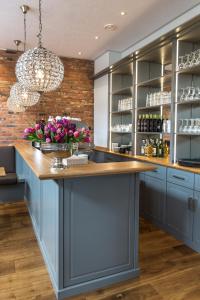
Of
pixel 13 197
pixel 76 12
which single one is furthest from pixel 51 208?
pixel 76 12

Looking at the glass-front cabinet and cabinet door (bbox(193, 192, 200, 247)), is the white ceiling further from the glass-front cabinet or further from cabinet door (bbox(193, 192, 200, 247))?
cabinet door (bbox(193, 192, 200, 247))

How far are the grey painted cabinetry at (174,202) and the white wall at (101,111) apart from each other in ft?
7.35

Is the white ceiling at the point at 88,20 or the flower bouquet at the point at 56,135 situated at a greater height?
the white ceiling at the point at 88,20

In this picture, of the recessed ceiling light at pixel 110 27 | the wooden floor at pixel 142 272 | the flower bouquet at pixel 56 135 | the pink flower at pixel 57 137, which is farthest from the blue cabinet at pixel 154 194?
the recessed ceiling light at pixel 110 27

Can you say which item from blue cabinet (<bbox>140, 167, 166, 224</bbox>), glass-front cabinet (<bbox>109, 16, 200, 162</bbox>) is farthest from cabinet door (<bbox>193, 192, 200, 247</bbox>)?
glass-front cabinet (<bbox>109, 16, 200, 162</bbox>)

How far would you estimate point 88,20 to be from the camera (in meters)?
3.85

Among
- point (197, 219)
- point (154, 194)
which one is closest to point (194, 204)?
point (197, 219)

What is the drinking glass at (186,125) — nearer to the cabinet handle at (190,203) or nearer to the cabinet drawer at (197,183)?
the cabinet drawer at (197,183)

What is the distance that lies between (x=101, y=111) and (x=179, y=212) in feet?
11.1

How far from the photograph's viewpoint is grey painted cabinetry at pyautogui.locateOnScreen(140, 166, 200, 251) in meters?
2.69

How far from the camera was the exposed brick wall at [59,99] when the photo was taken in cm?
539

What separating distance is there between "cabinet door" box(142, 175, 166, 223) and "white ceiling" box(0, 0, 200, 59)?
2.42 metres

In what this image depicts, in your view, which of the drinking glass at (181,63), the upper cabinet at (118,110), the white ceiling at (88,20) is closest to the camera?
the drinking glass at (181,63)

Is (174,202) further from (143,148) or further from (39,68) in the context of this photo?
(39,68)
